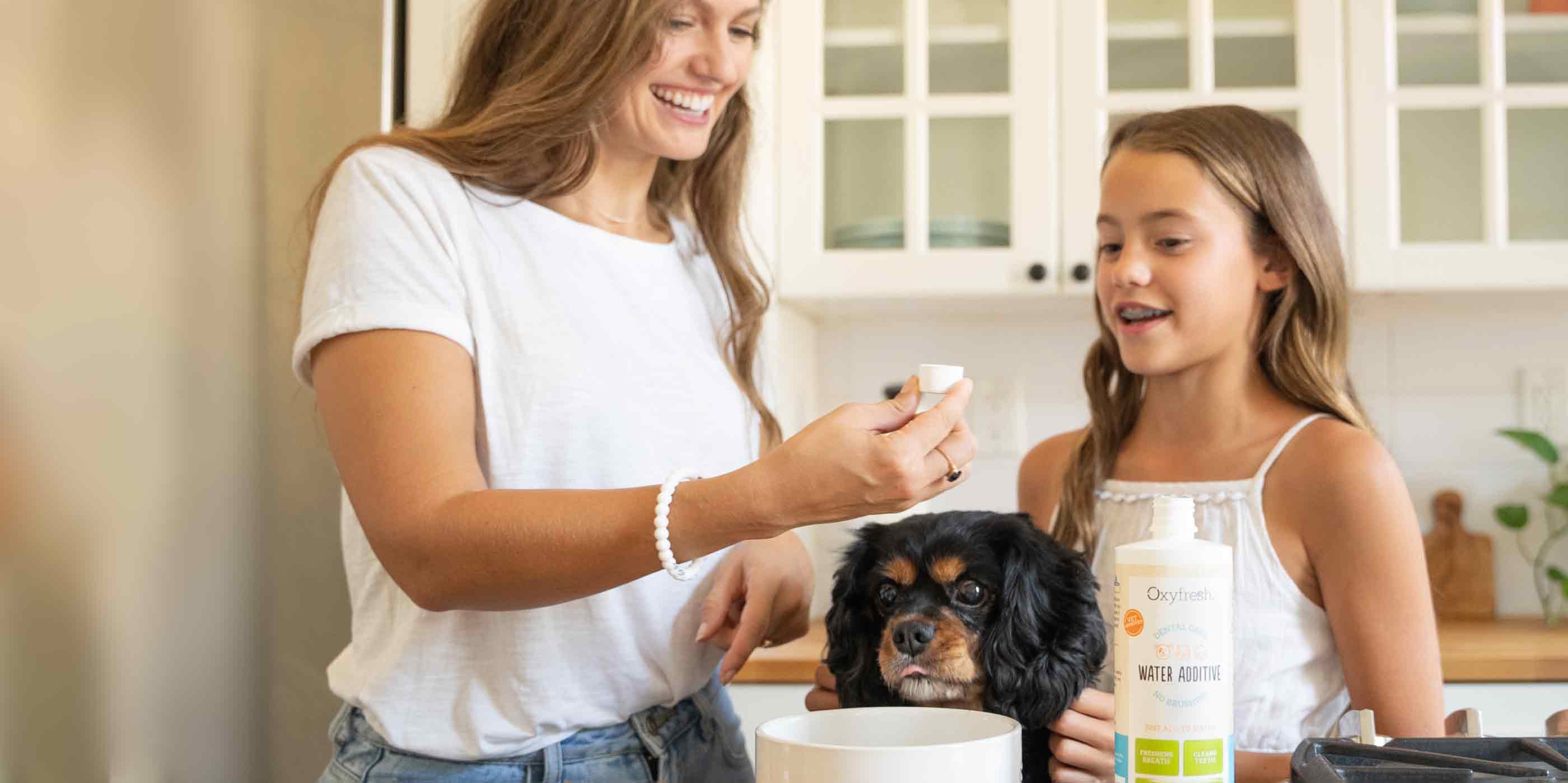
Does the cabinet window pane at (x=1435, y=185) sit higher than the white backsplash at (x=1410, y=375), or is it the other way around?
the cabinet window pane at (x=1435, y=185)

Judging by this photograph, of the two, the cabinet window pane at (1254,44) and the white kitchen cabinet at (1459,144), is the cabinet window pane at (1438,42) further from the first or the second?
the cabinet window pane at (1254,44)

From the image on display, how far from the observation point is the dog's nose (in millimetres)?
842

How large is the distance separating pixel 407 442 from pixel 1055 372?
6.31 feet

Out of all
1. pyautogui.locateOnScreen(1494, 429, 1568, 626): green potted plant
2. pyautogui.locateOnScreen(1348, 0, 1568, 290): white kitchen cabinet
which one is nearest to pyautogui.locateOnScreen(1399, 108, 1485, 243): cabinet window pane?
pyautogui.locateOnScreen(1348, 0, 1568, 290): white kitchen cabinet

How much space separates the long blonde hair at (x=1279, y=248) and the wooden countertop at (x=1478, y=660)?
86 cm

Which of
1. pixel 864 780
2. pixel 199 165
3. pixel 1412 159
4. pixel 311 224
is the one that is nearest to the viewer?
pixel 864 780

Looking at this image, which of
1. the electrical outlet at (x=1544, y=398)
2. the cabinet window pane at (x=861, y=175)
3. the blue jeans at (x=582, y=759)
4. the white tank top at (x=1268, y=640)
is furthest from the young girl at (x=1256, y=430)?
the electrical outlet at (x=1544, y=398)

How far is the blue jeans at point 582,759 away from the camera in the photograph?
0.93m

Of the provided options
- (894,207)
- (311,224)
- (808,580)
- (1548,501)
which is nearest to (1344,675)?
(808,580)

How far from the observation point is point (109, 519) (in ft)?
3.46

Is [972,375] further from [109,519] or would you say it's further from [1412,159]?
[109,519]

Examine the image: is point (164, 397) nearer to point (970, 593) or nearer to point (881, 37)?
point (970, 593)

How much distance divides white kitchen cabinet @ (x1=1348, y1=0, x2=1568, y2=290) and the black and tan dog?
5.21ft

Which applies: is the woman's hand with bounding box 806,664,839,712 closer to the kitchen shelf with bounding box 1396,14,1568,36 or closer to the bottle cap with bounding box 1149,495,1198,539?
the bottle cap with bounding box 1149,495,1198,539
